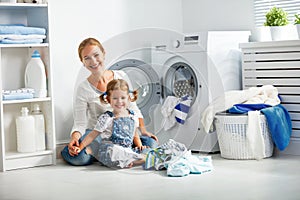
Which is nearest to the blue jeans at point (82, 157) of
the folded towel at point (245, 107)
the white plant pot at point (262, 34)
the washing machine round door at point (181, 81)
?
the washing machine round door at point (181, 81)

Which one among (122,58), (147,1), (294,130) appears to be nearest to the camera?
(122,58)

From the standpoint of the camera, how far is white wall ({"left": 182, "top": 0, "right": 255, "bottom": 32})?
4527 mm

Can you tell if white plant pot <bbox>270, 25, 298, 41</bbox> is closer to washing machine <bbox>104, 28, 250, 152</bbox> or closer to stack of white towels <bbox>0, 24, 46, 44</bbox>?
washing machine <bbox>104, 28, 250, 152</bbox>

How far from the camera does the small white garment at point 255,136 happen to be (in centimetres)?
380

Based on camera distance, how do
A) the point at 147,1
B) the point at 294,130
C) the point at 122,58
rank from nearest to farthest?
the point at 122,58 < the point at 294,130 < the point at 147,1

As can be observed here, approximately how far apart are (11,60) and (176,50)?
45.8 inches

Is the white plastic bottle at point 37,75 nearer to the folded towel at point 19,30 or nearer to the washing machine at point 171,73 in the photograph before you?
the folded towel at point 19,30

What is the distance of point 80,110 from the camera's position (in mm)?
3885

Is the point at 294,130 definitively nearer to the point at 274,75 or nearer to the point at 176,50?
the point at 274,75

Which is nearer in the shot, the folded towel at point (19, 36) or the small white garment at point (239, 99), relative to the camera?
the folded towel at point (19, 36)

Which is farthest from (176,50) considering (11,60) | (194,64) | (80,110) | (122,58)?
(11,60)

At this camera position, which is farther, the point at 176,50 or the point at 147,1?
the point at 147,1

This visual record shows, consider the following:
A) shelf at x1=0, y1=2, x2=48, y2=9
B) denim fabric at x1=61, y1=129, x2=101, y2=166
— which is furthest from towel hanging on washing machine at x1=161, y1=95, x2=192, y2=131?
shelf at x1=0, y1=2, x2=48, y2=9

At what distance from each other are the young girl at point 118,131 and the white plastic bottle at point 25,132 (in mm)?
403
